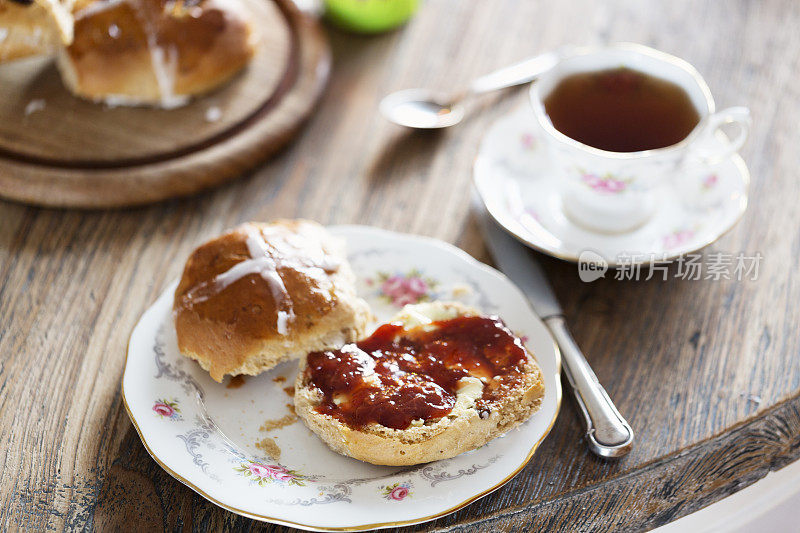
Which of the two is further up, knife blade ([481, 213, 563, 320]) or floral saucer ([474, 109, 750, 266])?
floral saucer ([474, 109, 750, 266])

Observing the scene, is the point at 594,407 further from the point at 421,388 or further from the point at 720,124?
the point at 720,124

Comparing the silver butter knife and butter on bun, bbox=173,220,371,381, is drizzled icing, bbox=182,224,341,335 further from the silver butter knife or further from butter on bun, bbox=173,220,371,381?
the silver butter knife

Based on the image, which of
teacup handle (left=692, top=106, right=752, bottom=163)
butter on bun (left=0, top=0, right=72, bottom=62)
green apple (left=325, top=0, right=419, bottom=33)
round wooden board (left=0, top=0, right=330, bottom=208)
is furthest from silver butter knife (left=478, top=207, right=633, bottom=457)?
butter on bun (left=0, top=0, right=72, bottom=62)

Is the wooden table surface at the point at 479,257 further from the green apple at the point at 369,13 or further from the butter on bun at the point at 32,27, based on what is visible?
the butter on bun at the point at 32,27

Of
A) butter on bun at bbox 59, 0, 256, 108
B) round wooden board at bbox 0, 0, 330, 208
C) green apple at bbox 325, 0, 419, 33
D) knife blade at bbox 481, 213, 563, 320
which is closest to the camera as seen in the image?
knife blade at bbox 481, 213, 563, 320

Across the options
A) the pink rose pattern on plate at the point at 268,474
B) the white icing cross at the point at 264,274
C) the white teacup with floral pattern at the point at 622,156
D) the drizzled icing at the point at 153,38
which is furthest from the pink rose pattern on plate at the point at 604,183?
the drizzled icing at the point at 153,38
